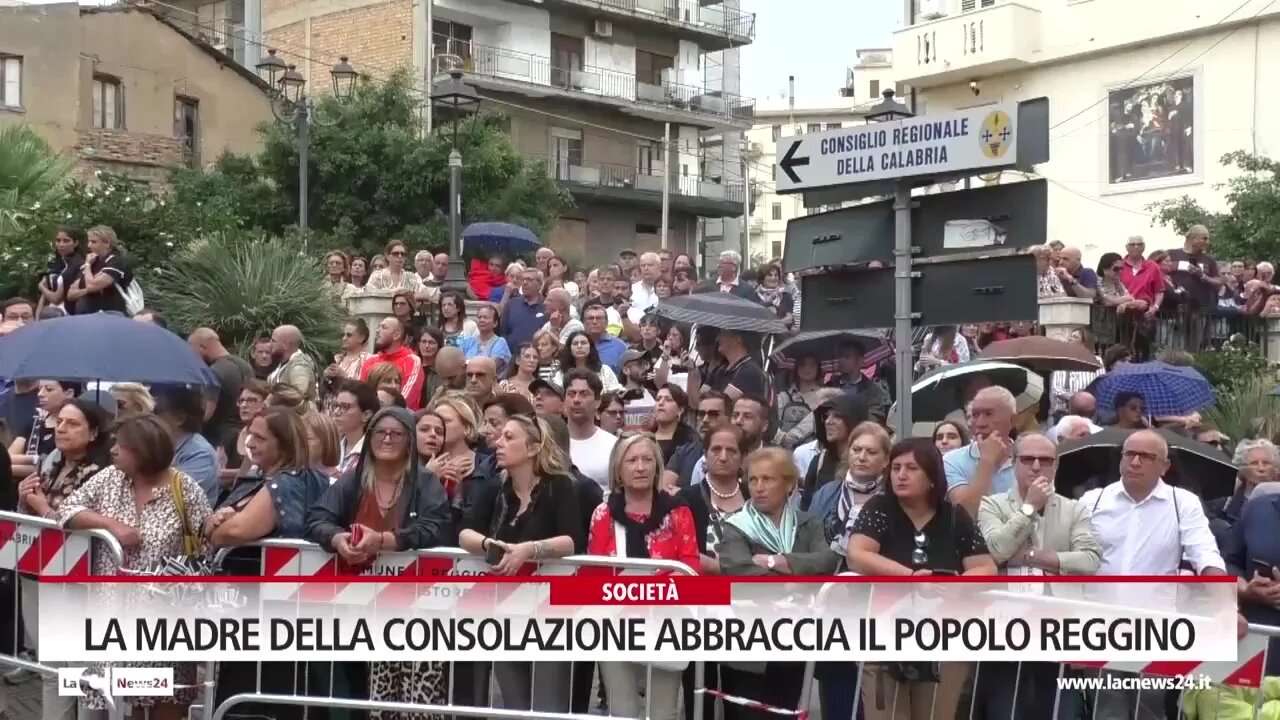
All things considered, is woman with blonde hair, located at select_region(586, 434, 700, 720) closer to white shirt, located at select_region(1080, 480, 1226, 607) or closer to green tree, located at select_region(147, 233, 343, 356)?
white shirt, located at select_region(1080, 480, 1226, 607)

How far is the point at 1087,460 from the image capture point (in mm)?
8422

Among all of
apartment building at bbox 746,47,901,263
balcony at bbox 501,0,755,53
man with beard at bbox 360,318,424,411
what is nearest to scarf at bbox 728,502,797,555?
man with beard at bbox 360,318,424,411

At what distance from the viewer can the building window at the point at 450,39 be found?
43.9m

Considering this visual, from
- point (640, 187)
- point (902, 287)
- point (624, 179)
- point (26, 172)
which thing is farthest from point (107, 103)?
point (902, 287)

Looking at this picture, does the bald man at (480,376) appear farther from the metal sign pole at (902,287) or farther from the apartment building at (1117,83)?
the apartment building at (1117,83)

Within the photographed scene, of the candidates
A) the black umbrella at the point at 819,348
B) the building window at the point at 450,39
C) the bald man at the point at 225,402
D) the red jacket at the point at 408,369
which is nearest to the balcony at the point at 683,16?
the building window at the point at 450,39

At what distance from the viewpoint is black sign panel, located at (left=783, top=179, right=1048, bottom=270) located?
23.4 feet

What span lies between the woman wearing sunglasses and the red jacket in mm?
6264

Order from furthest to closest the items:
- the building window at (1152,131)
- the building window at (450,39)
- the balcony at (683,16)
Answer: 1. the balcony at (683,16)
2. the building window at (450,39)
3. the building window at (1152,131)

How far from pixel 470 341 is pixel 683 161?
39.8m

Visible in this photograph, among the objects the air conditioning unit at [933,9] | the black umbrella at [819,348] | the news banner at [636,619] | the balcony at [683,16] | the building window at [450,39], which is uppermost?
the balcony at [683,16]

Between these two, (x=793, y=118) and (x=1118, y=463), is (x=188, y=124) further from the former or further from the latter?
(x=793, y=118)

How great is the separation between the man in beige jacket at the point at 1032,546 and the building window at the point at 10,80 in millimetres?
30290

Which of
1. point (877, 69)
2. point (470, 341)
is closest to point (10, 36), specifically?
point (470, 341)
